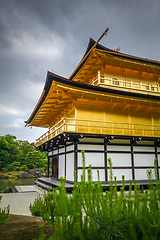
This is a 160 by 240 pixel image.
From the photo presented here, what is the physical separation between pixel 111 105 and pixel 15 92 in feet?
74.5

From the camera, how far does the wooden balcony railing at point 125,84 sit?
561 inches

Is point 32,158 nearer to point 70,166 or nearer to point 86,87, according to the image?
point 70,166

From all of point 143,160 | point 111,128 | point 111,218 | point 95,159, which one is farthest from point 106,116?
point 111,218

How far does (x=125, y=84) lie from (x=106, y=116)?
410cm

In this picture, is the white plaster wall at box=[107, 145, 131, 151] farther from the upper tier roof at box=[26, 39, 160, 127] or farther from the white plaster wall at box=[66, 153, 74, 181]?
the upper tier roof at box=[26, 39, 160, 127]

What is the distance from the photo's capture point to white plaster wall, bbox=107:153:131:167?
12.5 metres

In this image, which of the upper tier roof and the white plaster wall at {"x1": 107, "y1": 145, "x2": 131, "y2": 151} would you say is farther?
the white plaster wall at {"x1": 107, "y1": 145, "x2": 131, "y2": 151}

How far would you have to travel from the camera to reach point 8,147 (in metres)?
43.9

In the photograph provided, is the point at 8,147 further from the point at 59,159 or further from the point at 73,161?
the point at 73,161

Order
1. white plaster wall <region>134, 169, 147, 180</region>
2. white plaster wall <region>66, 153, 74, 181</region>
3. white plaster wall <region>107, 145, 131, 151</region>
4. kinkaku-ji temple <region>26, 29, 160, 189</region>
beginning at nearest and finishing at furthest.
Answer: kinkaku-ji temple <region>26, 29, 160, 189</region> < white plaster wall <region>66, 153, 74, 181</region> < white plaster wall <region>107, 145, 131, 151</region> < white plaster wall <region>134, 169, 147, 180</region>

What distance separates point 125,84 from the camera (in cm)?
1569

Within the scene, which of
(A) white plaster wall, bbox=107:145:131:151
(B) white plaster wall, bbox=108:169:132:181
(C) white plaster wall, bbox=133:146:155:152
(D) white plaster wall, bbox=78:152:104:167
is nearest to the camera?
(D) white plaster wall, bbox=78:152:104:167

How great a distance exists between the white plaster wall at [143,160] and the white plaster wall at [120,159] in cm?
59

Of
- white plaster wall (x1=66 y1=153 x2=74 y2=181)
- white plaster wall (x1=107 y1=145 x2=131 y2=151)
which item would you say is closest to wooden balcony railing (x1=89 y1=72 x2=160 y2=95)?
white plaster wall (x1=107 y1=145 x2=131 y2=151)
